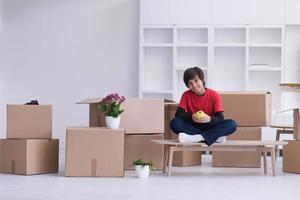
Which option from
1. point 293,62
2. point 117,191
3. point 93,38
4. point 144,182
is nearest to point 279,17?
point 293,62

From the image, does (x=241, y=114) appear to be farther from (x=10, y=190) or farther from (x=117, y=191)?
(x=10, y=190)

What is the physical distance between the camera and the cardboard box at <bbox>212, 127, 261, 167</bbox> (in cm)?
579

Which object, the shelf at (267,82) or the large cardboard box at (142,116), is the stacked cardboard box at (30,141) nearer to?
the large cardboard box at (142,116)

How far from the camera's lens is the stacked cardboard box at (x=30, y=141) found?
5035 millimetres

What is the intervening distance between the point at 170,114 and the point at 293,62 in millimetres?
2749

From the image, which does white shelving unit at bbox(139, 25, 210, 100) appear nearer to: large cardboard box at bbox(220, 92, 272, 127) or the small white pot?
large cardboard box at bbox(220, 92, 272, 127)

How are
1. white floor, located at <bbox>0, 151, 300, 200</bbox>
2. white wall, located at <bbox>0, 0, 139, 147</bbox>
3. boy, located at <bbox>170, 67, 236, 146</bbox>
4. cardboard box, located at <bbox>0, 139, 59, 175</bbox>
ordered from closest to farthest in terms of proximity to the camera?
white floor, located at <bbox>0, 151, 300, 200</bbox> → cardboard box, located at <bbox>0, 139, 59, 175</bbox> → boy, located at <bbox>170, 67, 236, 146</bbox> → white wall, located at <bbox>0, 0, 139, 147</bbox>

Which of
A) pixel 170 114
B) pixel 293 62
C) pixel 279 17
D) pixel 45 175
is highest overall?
pixel 279 17

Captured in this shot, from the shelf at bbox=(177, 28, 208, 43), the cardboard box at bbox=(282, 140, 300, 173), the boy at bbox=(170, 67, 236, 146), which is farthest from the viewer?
the shelf at bbox=(177, 28, 208, 43)

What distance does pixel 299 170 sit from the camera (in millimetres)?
5414

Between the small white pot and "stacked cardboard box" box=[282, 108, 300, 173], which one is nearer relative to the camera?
the small white pot

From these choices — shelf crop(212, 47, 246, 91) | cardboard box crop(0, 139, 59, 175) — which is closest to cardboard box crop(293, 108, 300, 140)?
→ cardboard box crop(0, 139, 59, 175)

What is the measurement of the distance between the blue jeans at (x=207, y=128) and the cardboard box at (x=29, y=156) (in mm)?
988

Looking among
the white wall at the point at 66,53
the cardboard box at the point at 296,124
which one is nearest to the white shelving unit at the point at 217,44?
the white wall at the point at 66,53
